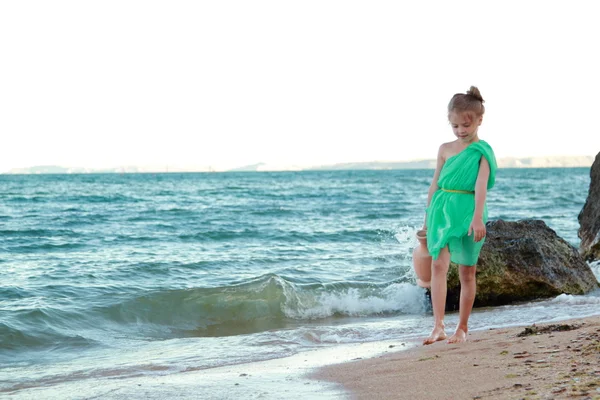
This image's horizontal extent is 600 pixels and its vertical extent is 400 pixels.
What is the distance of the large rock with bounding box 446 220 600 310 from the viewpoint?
7.31 metres

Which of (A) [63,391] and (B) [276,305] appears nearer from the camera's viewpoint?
(A) [63,391]

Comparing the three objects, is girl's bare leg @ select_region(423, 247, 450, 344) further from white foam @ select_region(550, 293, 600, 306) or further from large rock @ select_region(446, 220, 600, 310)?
white foam @ select_region(550, 293, 600, 306)

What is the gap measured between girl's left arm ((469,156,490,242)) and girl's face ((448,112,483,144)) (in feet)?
0.55

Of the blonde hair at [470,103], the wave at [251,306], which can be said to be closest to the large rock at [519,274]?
the wave at [251,306]

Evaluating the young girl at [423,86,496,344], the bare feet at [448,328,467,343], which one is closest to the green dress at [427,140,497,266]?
the young girl at [423,86,496,344]

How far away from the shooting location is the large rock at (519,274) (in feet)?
24.0

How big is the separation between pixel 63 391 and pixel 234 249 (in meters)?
9.45

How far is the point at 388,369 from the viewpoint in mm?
3977

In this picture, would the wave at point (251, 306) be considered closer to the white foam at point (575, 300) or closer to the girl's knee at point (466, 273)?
the white foam at point (575, 300)

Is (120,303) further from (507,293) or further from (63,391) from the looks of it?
(507,293)

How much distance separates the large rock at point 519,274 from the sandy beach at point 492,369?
251 centimetres

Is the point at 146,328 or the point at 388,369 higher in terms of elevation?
the point at 388,369

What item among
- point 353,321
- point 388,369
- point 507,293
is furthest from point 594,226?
point 388,369

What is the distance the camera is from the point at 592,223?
9.88 m
